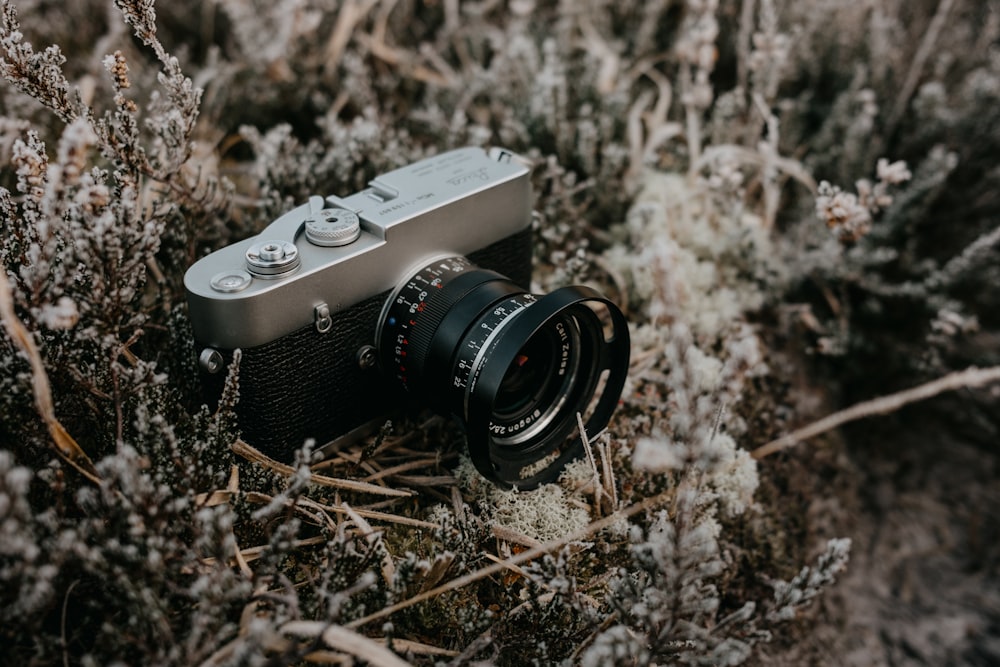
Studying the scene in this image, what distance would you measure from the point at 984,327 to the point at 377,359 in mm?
1996

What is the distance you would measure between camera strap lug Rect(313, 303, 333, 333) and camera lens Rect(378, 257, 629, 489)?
13cm

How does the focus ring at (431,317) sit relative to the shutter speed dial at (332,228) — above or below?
below

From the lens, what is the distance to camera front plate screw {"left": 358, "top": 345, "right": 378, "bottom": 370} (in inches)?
54.7

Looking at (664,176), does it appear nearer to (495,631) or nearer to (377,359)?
(377,359)

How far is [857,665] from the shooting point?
1.77 meters

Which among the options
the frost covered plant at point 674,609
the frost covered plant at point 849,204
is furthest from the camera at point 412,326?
the frost covered plant at point 849,204

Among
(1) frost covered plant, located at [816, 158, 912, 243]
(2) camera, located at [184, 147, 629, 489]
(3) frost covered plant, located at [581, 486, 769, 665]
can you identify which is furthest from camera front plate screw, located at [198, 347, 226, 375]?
(1) frost covered plant, located at [816, 158, 912, 243]

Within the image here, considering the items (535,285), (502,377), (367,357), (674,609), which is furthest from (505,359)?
(535,285)

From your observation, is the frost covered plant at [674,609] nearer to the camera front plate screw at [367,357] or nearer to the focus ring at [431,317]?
the focus ring at [431,317]

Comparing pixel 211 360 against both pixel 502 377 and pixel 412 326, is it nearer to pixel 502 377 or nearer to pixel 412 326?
pixel 412 326

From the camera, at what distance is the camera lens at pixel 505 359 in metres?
1.23

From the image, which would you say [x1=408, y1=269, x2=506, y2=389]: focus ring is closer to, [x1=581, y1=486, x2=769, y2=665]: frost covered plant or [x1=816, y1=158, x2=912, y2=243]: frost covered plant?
[x1=581, y1=486, x2=769, y2=665]: frost covered plant

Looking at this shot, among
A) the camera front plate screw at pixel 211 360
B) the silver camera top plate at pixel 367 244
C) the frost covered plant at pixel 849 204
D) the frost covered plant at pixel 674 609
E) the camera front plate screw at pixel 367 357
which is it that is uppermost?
the silver camera top plate at pixel 367 244

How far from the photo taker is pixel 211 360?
1.21 m
